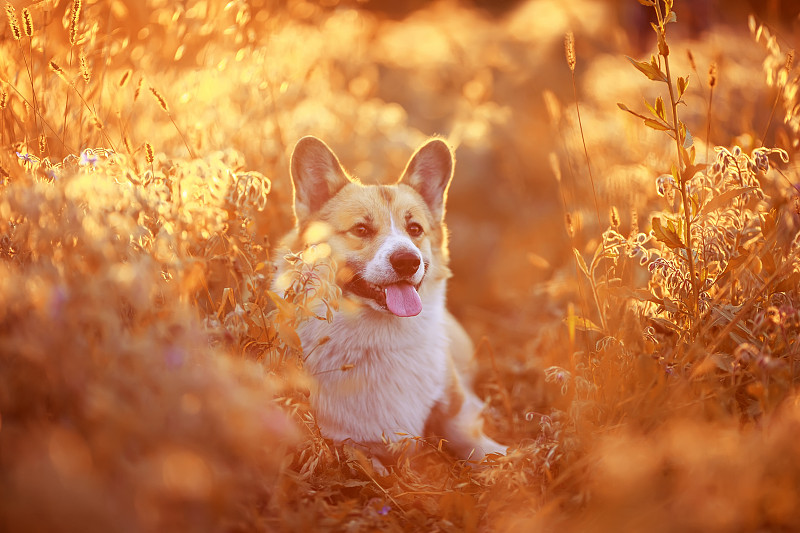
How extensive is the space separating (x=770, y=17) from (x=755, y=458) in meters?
3.22

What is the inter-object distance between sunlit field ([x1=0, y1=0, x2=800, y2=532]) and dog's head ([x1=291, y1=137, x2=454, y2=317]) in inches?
14.1

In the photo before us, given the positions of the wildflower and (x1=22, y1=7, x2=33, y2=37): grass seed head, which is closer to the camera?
the wildflower

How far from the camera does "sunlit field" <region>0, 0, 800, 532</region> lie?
4.33ft

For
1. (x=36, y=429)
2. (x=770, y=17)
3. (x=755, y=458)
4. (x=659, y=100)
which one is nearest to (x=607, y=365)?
→ (x=755, y=458)

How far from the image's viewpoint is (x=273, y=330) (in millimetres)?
2217

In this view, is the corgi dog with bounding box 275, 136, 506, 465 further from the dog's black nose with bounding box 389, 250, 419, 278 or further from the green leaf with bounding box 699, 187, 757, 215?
the green leaf with bounding box 699, 187, 757, 215

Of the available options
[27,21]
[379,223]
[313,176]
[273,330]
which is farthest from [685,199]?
[27,21]

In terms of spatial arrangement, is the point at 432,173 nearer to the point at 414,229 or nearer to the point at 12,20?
the point at 414,229

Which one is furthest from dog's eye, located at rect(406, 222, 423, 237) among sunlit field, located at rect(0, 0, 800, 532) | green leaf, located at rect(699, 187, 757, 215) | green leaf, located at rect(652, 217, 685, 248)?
green leaf, located at rect(699, 187, 757, 215)

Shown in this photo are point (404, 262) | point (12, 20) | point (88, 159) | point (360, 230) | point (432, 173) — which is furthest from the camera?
point (432, 173)

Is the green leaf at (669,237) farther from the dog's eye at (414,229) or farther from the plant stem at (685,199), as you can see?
the dog's eye at (414,229)

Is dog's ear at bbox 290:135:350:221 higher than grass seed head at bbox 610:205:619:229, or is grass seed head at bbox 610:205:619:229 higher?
dog's ear at bbox 290:135:350:221

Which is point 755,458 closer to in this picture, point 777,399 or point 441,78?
point 777,399

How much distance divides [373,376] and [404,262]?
22.8 inches
